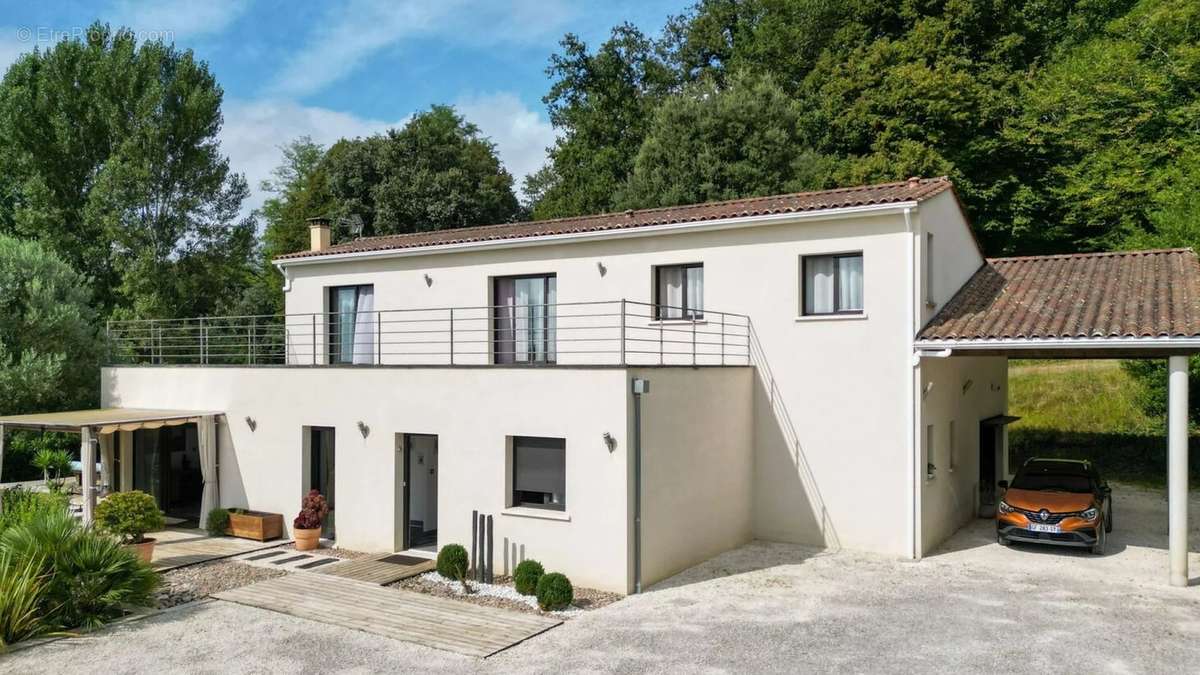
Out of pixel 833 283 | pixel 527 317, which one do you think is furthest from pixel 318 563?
pixel 833 283

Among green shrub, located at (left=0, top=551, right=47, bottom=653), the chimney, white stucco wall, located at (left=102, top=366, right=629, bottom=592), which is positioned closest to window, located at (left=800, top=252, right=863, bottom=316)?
white stucco wall, located at (left=102, top=366, right=629, bottom=592)

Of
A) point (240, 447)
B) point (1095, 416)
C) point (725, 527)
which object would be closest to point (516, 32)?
point (240, 447)

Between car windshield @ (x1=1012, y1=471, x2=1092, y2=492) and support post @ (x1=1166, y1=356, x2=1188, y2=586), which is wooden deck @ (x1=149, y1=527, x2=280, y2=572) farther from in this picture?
support post @ (x1=1166, y1=356, x2=1188, y2=586)

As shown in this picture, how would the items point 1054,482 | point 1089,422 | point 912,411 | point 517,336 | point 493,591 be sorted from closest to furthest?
point 493,591 < point 912,411 < point 1054,482 < point 517,336 < point 1089,422

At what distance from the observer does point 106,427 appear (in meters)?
15.9

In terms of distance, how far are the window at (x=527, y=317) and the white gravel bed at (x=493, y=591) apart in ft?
19.8

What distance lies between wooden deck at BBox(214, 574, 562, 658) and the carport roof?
8.86 meters

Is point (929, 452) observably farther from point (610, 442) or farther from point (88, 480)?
point (88, 480)

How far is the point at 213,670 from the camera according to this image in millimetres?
9430

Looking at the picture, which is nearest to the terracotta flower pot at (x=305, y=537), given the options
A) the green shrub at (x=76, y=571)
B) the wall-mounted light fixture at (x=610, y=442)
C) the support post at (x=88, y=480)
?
the green shrub at (x=76, y=571)

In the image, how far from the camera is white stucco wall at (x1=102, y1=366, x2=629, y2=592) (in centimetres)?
1277

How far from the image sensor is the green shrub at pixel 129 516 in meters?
13.6

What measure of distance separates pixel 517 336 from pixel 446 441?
16.4ft

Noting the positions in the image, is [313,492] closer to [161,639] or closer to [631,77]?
[161,639]
